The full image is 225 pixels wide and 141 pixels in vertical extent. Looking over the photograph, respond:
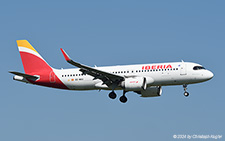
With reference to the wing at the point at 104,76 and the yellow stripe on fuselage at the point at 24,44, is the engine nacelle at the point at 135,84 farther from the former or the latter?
the yellow stripe on fuselage at the point at 24,44

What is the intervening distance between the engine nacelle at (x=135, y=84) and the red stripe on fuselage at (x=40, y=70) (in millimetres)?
8372

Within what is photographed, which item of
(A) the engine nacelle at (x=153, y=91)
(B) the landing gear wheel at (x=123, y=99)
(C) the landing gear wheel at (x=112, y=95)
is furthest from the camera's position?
(A) the engine nacelle at (x=153, y=91)

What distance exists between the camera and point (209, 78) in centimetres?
5188

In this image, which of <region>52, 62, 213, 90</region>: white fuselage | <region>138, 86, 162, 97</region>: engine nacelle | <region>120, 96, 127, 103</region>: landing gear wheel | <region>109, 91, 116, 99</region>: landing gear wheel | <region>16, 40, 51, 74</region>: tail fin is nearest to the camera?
<region>52, 62, 213, 90</region>: white fuselage

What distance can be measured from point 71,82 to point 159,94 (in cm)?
1134

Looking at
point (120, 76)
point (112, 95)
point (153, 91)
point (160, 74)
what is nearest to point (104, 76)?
point (120, 76)

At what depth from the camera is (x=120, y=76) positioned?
171ft

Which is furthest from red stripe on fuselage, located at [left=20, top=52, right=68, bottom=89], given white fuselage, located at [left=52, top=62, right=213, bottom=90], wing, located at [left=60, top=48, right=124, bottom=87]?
wing, located at [left=60, top=48, right=124, bottom=87]

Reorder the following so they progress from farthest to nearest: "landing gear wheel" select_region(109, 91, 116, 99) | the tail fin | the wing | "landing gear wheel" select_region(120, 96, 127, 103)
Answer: the tail fin < "landing gear wheel" select_region(120, 96, 127, 103) < "landing gear wheel" select_region(109, 91, 116, 99) < the wing

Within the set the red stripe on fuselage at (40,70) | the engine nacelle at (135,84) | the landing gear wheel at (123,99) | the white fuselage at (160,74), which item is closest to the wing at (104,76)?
the white fuselage at (160,74)

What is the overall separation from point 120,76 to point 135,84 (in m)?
2.09

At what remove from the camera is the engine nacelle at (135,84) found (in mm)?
51250

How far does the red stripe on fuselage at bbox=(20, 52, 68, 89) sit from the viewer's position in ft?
183

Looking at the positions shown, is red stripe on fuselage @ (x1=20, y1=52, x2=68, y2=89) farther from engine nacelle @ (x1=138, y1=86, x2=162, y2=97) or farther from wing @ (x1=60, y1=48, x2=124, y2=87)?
engine nacelle @ (x1=138, y1=86, x2=162, y2=97)
